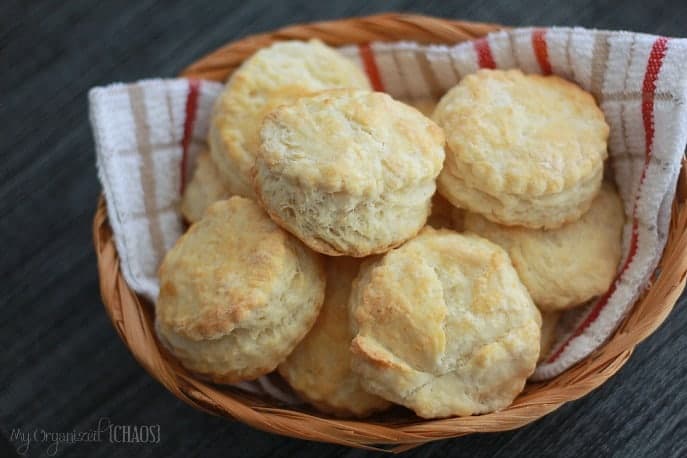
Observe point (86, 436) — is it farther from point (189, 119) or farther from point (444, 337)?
point (444, 337)

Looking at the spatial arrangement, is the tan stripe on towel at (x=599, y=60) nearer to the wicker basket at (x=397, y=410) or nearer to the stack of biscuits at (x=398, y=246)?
the stack of biscuits at (x=398, y=246)

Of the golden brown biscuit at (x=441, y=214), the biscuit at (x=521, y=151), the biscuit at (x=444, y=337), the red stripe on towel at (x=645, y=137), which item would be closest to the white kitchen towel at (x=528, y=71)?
the red stripe on towel at (x=645, y=137)

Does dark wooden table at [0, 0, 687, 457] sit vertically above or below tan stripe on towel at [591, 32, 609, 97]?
below

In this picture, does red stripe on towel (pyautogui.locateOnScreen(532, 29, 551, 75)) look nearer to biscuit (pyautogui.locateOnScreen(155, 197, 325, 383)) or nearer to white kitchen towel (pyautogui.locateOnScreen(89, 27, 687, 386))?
white kitchen towel (pyautogui.locateOnScreen(89, 27, 687, 386))

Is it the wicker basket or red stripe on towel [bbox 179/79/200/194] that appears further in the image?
red stripe on towel [bbox 179/79/200/194]

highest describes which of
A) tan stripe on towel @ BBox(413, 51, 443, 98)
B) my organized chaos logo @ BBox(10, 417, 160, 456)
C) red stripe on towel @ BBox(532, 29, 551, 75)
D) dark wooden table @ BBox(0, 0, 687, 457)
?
red stripe on towel @ BBox(532, 29, 551, 75)

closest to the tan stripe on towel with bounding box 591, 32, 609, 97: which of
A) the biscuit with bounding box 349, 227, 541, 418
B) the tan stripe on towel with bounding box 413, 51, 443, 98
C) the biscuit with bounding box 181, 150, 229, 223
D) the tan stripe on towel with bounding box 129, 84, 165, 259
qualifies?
the tan stripe on towel with bounding box 413, 51, 443, 98
